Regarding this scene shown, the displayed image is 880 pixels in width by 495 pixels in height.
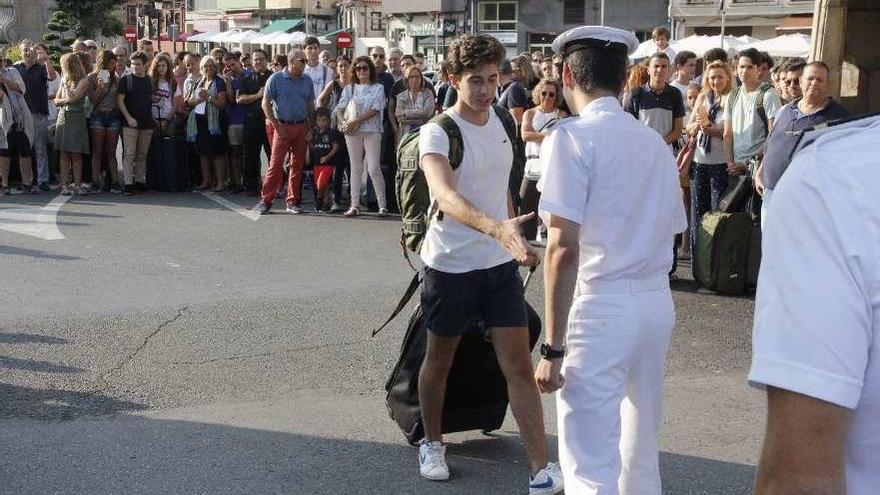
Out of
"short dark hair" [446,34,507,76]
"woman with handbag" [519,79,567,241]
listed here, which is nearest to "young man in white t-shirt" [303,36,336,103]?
"woman with handbag" [519,79,567,241]

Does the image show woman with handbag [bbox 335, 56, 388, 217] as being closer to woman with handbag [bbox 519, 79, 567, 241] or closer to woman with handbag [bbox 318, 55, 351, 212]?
woman with handbag [bbox 318, 55, 351, 212]

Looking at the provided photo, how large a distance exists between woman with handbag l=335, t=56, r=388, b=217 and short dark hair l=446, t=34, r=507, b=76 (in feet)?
27.9

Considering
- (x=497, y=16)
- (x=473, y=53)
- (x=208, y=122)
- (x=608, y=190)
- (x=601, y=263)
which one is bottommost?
(x=208, y=122)

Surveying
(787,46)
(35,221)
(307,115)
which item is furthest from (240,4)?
(35,221)

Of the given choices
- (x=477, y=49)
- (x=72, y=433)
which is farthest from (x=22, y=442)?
(x=477, y=49)

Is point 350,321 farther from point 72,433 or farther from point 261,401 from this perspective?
point 72,433

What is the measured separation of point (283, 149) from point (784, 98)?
6.50 meters

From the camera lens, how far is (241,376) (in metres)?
6.74

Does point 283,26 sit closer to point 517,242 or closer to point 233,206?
point 233,206

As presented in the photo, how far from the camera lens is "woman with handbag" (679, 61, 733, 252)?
10000 millimetres

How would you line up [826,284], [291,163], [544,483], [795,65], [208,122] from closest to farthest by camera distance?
[826,284] < [544,483] < [795,65] < [291,163] < [208,122]

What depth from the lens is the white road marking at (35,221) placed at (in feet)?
38.6

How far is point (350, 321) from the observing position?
8172mm

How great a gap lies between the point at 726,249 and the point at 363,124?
552 centimetres
